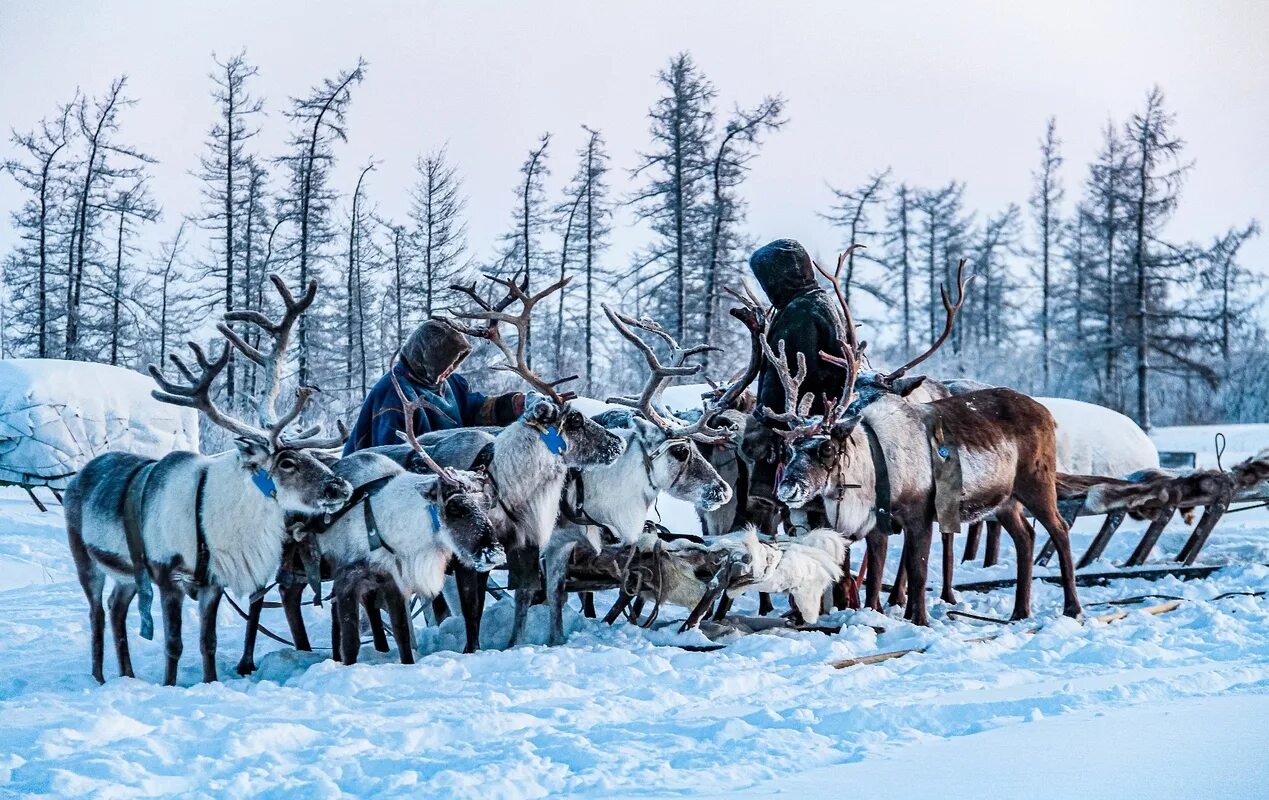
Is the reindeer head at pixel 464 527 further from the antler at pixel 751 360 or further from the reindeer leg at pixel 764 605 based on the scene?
the reindeer leg at pixel 764 605

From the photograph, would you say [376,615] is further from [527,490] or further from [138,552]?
[138,552]

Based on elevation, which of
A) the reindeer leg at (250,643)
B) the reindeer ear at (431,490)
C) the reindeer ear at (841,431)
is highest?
the reindeer ear at (841,431)

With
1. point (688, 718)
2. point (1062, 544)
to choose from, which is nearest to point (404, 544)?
point (688, 718)

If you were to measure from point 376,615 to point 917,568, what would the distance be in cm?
335

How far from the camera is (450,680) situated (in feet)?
18.0

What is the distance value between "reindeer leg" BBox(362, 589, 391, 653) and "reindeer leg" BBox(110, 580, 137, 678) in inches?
53.2

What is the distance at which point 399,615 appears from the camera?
6.20 meters

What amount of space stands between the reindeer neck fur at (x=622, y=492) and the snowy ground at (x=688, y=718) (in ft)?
2.08

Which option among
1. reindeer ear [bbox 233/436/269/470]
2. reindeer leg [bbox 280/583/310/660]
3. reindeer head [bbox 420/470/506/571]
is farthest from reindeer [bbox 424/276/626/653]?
reindeer ear [bbox 233/436/269/470]

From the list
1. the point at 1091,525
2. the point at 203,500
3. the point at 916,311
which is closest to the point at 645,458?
the point at 203,500

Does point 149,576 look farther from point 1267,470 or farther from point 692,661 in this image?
point 1267,470

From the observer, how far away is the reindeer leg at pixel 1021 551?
7.51m

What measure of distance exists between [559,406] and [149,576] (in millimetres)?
2493

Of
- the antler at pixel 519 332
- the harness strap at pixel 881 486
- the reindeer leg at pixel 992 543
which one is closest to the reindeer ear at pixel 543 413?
the antler at pixel 519 332
